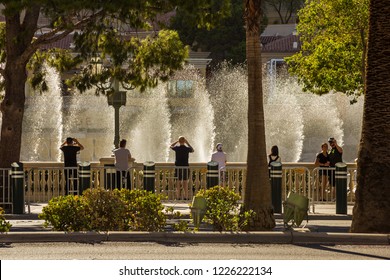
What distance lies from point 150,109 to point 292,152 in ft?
45.3

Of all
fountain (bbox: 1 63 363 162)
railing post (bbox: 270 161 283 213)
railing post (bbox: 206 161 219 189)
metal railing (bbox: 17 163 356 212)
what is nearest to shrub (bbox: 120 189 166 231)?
railing post (bbox: 270 161 283 213)

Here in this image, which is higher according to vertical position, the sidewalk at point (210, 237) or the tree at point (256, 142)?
the tree at point (256, 142)

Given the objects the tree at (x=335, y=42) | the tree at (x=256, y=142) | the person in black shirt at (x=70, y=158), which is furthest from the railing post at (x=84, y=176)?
the tree at (x=335, y=42)

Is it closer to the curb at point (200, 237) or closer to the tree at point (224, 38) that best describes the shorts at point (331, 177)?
the curb at point (200, 237)

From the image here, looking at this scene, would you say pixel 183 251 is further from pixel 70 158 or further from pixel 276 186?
pixel 70 158

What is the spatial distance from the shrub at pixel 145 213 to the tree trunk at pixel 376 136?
129 inches

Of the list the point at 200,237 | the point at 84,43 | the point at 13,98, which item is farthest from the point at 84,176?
the point at 200,237

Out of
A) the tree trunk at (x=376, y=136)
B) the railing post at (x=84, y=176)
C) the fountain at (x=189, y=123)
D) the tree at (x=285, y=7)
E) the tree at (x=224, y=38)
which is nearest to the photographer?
the tree trunk at (x=376, y=136)

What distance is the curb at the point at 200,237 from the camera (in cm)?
1903

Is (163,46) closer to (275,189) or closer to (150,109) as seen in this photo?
(275,189)

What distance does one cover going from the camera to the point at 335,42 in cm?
4475

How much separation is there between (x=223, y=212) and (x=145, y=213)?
50.2 inches

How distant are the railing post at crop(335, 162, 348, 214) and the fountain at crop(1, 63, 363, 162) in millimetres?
37139

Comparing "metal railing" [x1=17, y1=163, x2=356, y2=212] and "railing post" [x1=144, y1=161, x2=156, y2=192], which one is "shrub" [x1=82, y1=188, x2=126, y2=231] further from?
"metal railing" [x1=17, y1=163, x2=356, y2=212]
